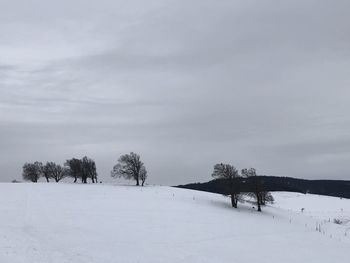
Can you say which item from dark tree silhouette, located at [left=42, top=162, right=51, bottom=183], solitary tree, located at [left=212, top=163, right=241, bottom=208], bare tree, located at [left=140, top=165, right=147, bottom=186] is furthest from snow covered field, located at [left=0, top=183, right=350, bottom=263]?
dark tree silhouette, located at [left=42, top=162, right=51, bottom=183]

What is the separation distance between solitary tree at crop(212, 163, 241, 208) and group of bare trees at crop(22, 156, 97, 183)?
3696cm

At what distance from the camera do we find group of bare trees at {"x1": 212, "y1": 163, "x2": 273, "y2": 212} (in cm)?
7119

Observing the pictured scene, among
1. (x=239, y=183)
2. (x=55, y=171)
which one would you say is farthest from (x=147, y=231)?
(x=55, y=171)

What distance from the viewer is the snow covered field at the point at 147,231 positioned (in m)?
34.3

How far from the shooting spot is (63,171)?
10869cm

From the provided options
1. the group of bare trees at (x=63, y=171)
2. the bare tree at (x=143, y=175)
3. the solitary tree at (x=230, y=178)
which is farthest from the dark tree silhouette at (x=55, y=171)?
the solitary tree at (x=230, y=178)

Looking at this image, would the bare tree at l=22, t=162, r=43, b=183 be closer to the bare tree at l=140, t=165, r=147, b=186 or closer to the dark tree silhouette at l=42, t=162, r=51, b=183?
the dark tree silhouette at l=42, t=162, r=51, b=183

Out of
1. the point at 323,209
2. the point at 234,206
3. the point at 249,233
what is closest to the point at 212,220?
the point at 249,233

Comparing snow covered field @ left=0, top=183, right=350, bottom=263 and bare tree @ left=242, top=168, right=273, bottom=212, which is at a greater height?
bare tree @ left=242, top=168, right=273, bottom=212

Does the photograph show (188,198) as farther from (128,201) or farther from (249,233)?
(249,233)

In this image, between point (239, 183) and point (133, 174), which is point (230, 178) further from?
point (133, 174)

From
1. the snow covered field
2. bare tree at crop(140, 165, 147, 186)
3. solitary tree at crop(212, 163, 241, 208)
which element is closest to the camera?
the snow covered field

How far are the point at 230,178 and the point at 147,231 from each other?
29.8m

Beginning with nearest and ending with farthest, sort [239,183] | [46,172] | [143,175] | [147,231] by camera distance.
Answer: [147,231]
[239,183]
[143,175]
[46,172]
